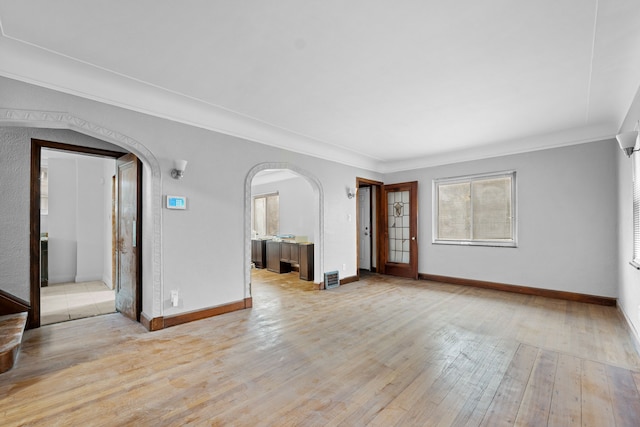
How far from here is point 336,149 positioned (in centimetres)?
571

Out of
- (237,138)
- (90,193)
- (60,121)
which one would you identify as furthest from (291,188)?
(60,121)

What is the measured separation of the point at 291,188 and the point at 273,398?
6.35 metres

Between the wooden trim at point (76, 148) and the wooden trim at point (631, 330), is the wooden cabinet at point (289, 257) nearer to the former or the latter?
the wooden trim at point (76, 148)

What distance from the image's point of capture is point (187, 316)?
363cm

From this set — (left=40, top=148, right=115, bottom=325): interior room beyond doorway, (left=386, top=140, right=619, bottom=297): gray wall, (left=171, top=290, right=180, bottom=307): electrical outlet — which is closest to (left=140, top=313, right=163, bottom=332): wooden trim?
(left=171, top=290, right=180, bottom=307): electrical outlet

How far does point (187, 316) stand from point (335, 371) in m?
2.12

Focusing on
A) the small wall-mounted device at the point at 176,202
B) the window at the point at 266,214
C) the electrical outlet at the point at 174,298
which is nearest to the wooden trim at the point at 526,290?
the window at the point at 266,214

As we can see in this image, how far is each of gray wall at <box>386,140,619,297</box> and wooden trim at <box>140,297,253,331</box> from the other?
4.46m

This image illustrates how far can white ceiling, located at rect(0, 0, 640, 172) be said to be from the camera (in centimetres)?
204

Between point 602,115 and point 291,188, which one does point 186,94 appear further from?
point 602,115

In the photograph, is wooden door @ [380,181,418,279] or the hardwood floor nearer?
the hardwood floor

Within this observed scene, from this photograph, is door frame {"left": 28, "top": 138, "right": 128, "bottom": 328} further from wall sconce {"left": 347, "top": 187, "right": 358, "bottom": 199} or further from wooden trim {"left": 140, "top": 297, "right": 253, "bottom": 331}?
wall sconce {"left": 347, "top": 187, "right": 358, "bottom": 199}

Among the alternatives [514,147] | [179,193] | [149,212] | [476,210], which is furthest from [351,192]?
[149,212]

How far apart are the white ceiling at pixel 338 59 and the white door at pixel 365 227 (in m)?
3.45
